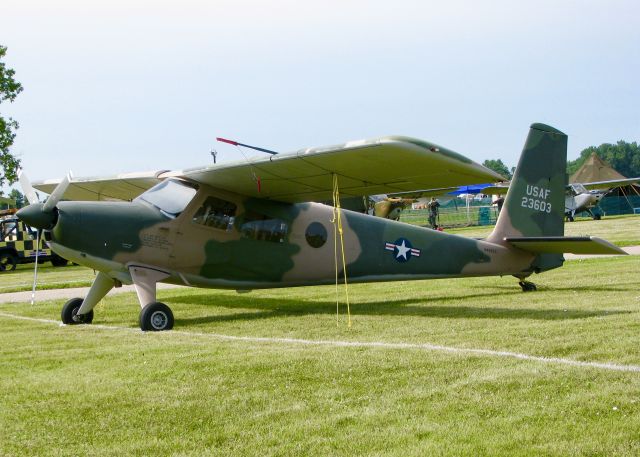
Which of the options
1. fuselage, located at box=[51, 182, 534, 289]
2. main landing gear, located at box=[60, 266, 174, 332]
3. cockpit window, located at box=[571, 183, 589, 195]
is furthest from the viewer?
cockpit window, located at box=[571, 183, 589, 195]

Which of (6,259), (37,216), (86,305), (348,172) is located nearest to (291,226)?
(348,172)

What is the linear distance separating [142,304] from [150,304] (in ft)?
0.73

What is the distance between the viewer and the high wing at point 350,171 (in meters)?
8.34

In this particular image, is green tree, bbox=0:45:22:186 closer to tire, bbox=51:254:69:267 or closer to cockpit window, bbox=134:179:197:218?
tire, bbox=51:254:69:267

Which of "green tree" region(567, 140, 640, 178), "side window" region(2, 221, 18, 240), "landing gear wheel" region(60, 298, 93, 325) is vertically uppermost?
"green tree" region(567, 140, 640, 178)

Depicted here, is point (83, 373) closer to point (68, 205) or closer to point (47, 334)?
point (47, 334)

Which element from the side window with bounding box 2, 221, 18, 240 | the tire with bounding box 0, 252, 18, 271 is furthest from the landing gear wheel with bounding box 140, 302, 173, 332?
the side window with bounding box 2, 221, 18, 240

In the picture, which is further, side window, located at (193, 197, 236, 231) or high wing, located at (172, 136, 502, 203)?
side window, located at (193, 197, 236, 231)

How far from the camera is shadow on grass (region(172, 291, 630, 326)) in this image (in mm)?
9320

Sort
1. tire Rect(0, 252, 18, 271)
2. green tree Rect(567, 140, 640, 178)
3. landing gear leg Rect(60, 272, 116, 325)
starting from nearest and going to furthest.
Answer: landing gear leg Rect(60, 272, 116, 325)
tire Rect(0, 252, 18, 271)
green tree Rect(567, 140, 640, 178)

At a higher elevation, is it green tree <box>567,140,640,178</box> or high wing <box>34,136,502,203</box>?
green tree <box>567,140,640,178</box>

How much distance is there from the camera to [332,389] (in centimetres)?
538

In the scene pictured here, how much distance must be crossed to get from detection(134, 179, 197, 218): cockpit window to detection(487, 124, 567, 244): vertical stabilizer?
18.6 feet

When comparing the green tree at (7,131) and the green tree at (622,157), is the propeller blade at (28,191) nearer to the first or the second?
the green tree at (7,131)
